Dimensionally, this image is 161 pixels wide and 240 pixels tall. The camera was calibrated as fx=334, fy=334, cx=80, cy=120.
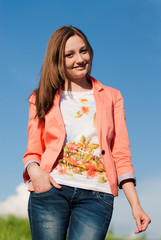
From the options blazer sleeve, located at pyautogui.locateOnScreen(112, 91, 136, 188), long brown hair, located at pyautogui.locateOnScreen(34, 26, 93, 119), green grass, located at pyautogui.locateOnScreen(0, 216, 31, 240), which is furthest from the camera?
green grass, located at pyautogui.locateOnScreen(0, 216, 31, 240)

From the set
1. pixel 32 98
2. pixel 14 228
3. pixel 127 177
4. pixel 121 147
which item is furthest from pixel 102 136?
pixel 14 228

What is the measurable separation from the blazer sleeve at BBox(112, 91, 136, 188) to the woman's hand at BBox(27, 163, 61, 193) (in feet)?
1.96

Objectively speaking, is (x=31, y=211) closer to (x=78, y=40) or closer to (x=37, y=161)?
(x=37, y=161)

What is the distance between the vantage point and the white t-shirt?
9.14ft

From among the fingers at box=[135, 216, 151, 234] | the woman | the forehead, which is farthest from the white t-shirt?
the forehead

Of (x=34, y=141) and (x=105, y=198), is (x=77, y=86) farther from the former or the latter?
(x=105, y=198)

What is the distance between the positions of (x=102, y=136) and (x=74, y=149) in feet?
0.91

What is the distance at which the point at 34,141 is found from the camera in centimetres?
317

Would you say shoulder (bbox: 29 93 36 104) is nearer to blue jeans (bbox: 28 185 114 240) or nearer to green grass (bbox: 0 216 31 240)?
blue jeans (bbox: 28 185 114 240)

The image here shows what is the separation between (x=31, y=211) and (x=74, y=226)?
41 centimetres

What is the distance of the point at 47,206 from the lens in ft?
9.14

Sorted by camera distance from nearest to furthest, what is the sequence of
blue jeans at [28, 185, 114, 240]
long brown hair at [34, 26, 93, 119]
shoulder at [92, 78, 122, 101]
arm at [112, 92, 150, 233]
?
blue jeans at [28, 185, 114, 240] < arm at [112, 92, 150, 233] < long brown hair at [34, 26, 93, 119] < shoulder at [92, 78, 122, 101]

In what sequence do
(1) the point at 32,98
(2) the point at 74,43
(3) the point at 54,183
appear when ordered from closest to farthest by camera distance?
(3) the point at 54,183 → (2) the point at 74,43 → (1) the point at 32,98

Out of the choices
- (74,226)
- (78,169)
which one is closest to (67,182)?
(78,169)
